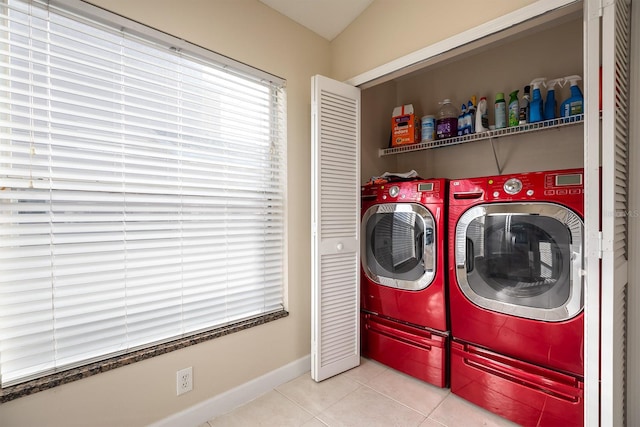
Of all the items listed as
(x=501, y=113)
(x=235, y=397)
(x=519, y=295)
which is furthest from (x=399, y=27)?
(x=235, y=397)

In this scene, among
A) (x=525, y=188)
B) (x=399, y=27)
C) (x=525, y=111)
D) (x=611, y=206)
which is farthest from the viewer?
(x=525, y=111)

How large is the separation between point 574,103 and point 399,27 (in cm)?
114

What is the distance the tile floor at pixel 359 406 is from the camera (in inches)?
66.6

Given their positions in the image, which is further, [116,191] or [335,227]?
[335,227]

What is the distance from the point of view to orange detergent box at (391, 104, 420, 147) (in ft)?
8.28

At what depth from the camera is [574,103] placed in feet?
6.08

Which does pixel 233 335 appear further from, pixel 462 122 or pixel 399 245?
pixel 462 122

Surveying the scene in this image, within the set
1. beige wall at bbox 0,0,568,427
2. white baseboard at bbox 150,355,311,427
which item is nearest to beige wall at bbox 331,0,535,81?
beige wall at bbox 0,0,568,427

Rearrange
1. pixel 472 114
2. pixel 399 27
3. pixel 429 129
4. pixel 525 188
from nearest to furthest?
pixel 525 188 < pixel 399 27 < pixel 472 114 < pixel 429 129

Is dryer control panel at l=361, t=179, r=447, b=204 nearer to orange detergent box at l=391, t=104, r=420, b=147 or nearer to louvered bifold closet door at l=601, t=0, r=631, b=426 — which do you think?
orange detergent box at l=391, t=104, r=420, b=147

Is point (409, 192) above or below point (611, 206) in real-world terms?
above

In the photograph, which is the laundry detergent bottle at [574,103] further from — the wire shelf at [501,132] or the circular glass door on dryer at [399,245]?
the circular glass door on dryer at [399,245]

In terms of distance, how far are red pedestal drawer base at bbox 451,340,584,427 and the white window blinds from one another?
131 centimetres

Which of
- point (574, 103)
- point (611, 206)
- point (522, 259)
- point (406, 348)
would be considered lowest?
point (406, 348)
